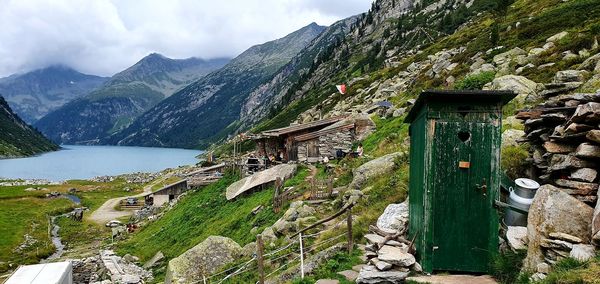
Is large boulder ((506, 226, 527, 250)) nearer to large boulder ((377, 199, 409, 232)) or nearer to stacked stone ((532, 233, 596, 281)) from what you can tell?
stacked stone ((532, 233, 596, 281))

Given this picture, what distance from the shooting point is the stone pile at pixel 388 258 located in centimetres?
928

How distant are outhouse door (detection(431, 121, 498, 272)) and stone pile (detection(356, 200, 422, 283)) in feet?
2.23

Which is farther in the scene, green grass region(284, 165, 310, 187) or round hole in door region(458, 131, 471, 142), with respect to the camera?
green grass region(284, 165, 310, 187)

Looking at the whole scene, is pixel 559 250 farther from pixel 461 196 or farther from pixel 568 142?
pixel 568 142

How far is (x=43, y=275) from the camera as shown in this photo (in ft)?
69.3

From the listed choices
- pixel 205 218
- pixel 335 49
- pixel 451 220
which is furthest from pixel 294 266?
pixel 335 49

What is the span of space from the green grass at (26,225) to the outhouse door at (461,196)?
35608 millimetres

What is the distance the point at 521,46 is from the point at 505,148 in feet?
93.4

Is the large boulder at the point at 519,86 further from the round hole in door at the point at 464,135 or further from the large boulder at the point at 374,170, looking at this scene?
the round hole in door at the point at 464,135

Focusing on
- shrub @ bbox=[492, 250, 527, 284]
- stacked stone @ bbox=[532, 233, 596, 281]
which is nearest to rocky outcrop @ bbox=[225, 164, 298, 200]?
shrub @ bbox=[492, 250, 527, 284]

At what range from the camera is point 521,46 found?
37.4 metres

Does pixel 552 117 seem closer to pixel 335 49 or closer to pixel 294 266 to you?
pixel 294 266

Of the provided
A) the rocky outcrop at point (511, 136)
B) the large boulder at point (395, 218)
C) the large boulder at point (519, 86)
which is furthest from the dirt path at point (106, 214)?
the rocky outcrop at point (511, 136)

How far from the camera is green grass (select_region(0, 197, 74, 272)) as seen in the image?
37.7 meters
